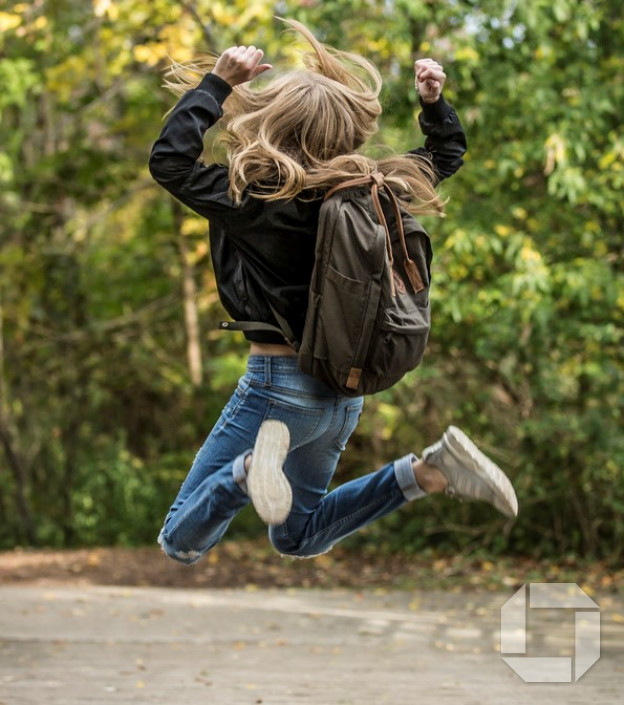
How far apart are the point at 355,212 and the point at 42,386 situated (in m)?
9.16

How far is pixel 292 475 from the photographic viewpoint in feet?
12.9

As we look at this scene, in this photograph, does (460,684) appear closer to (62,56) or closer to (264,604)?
(264,604)

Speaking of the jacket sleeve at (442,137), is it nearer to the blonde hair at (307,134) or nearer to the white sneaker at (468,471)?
the blonde hair at (307,134)

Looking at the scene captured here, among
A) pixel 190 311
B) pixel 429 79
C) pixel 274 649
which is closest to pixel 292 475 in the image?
pixel 429 79

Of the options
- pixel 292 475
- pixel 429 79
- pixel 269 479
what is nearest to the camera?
pixel 269 479

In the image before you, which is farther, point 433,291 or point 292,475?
point 433,291

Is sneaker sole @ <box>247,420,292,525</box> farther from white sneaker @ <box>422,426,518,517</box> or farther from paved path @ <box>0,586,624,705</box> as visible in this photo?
paved path @ <box>0,586,624,705</box>

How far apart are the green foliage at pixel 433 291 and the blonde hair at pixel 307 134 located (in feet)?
5.56

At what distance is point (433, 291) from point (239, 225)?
456 cm

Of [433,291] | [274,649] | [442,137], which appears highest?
[442,137]

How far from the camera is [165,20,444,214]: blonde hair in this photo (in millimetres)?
3486

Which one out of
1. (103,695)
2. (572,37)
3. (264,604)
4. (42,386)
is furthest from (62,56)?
(103,695)

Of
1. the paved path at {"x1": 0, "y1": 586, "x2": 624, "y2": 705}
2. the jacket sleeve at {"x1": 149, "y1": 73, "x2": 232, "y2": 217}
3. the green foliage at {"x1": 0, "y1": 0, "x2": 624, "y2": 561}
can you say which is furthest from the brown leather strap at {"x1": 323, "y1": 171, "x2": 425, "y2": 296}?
the paved path at {"x1": 0, "y1": 586, "x2": 624, "y2": 705}

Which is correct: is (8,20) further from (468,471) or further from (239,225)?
(468,471)
